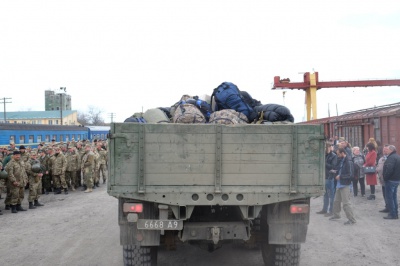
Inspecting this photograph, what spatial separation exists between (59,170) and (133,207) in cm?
955

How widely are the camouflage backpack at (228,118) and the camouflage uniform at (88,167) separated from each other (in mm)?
9180

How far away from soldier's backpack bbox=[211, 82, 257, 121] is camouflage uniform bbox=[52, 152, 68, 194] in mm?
8645

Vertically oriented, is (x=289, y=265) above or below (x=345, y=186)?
below

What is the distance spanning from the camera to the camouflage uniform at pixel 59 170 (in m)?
13.1

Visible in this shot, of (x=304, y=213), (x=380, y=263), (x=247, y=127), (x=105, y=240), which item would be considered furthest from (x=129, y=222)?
(x=380, y=263)

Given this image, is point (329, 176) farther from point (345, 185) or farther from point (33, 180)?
point (33, 180)

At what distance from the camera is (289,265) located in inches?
196

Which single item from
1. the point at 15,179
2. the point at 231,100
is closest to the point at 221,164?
the point at 231,100

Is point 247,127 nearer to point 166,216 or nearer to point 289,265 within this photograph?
point 166,216

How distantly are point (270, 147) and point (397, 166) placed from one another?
5399mm

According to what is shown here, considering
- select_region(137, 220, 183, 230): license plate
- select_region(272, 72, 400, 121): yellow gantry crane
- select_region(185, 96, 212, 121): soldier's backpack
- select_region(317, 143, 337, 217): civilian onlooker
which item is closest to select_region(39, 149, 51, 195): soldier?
select_region(185, 96, 212, 121): soldier's backpack

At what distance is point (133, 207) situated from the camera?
4.48 meters

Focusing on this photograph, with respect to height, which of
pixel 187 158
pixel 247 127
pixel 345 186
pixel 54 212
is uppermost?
pixel 247 127

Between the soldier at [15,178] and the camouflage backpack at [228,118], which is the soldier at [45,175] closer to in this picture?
the soldier at [15,178]
